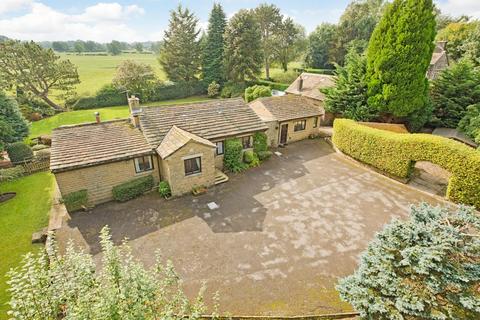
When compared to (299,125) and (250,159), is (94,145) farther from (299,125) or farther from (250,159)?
(299,125)

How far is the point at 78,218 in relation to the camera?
1430cm

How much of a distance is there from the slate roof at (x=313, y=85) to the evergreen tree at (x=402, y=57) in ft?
24.6

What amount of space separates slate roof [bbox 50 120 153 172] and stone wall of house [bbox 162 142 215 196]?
6.34 ft

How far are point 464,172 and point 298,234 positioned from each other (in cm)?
1066

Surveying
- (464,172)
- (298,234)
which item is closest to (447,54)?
(464,172)

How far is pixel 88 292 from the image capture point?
5.22m

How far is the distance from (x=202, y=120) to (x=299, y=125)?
10.9 meters

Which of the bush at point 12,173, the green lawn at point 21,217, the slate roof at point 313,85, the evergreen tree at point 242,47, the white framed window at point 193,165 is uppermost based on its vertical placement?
the evergreen tree at point 242,47

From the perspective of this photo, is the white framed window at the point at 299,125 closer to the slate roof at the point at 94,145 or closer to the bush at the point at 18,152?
the slate roof at the point at 94,145

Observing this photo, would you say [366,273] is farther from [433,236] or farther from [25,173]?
[25,173]

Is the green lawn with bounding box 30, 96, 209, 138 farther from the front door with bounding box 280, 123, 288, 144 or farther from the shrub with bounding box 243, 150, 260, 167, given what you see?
the front door with bounding box 280, 123, 288, 144

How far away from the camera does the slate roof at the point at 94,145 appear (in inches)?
566

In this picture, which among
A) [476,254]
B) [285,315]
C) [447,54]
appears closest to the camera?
[476,254]

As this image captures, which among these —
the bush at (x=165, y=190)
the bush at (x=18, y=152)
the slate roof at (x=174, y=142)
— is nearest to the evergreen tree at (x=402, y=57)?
the slate roof at (x=174, y=142)
